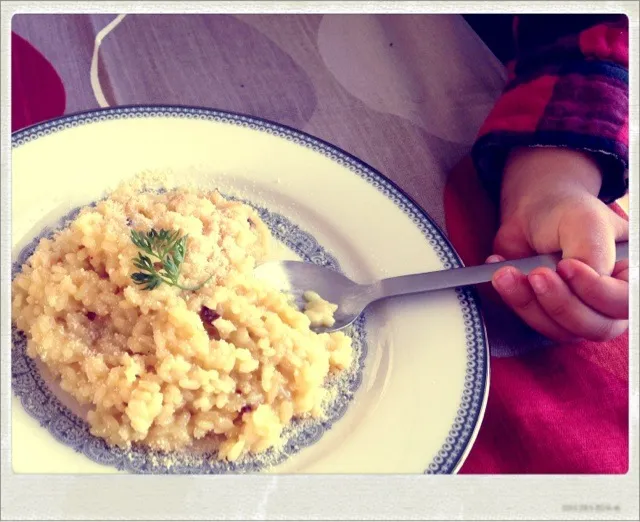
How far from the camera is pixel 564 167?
3.17ft

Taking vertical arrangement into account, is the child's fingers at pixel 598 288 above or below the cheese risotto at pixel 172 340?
below

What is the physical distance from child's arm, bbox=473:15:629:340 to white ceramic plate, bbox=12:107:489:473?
117mm

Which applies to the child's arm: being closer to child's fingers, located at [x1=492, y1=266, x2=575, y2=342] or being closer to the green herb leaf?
child's fingers, located at [x1=492, y1=266, x2=575, y2=342]

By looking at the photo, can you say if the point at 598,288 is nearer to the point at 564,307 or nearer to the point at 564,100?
the point at 564,307

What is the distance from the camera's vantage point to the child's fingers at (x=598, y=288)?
2.31 ft

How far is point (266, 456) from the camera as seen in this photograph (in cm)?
70

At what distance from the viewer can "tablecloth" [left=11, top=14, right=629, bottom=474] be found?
742 millimetres

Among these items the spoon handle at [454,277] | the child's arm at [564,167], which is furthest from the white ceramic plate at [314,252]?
the child's arm at [564,167]

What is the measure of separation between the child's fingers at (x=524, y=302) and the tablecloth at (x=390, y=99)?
0.01 meters

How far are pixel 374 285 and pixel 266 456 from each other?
26cm

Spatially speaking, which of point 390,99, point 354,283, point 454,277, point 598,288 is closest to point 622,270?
point 598,288

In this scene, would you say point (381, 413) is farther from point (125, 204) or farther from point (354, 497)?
point (125, 204)

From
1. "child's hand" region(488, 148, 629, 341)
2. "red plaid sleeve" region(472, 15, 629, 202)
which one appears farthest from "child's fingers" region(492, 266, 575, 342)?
"red plaid sleeve" region(472, 15, 629, 202)

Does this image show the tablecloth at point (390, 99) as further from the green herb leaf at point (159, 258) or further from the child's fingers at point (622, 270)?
the green herb leaf at point (159, 258)
